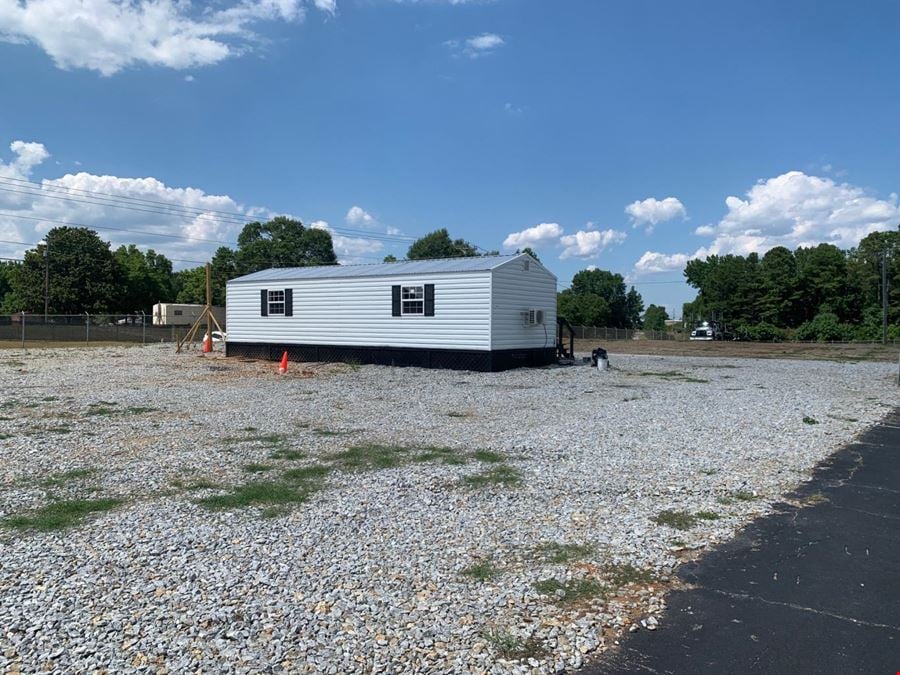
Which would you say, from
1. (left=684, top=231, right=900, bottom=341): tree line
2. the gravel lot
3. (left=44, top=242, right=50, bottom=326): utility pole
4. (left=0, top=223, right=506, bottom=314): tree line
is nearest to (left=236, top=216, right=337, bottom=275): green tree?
(left=0, top=223, right=506, bottom=314): tree line

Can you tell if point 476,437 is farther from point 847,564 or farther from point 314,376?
point 314,376

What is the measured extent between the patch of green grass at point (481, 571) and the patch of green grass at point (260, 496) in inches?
76.2

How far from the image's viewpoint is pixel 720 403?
1152cm

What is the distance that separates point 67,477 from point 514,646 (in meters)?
4.96

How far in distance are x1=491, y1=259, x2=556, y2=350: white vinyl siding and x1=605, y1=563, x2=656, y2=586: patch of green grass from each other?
1332cm

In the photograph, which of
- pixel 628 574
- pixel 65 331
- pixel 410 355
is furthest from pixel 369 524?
pixel 65 331

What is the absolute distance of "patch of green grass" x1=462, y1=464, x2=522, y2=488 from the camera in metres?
5.92

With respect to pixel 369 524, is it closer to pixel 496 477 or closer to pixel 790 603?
pixel 496 477

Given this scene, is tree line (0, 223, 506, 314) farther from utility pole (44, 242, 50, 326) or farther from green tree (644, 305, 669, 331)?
green tree (644, 305, 669, 331)

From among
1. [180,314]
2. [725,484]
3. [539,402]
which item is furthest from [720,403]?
[180,314]

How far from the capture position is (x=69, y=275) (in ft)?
166

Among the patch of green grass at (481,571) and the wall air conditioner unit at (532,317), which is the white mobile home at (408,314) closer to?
the wall air conditioner unit at (532,317)

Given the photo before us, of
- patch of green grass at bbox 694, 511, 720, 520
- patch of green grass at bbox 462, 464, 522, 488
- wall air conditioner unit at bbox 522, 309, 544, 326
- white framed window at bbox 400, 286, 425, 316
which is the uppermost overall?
white framed window at bbox 400, 286, 425, 316

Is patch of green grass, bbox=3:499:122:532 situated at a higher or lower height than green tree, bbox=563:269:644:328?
lower
